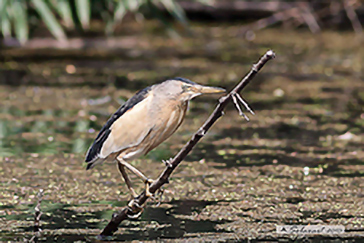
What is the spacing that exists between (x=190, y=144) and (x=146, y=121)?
0.20 meters

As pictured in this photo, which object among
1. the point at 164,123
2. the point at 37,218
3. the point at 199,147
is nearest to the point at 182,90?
the point at 164,123

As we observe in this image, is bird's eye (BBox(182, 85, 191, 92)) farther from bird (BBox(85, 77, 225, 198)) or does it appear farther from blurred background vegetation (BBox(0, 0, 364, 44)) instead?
blurred background vegetation (BBox(0, 0, 364, 44))

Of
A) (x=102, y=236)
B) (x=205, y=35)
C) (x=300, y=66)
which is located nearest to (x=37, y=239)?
(x=102, y=236)

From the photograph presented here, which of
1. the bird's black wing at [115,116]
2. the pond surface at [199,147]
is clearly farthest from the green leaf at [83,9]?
the bird's black wing at [115,116]

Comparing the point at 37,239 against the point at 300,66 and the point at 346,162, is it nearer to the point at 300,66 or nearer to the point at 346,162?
the point at 346,162

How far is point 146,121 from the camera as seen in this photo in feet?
9.20

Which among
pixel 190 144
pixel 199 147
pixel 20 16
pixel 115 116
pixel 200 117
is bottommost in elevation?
pixel 190 144

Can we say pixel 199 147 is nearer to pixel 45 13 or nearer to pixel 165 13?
pixel 45 13

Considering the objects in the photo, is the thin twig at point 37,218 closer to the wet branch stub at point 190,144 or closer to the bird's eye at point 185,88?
the wet branch stub at point 190,144

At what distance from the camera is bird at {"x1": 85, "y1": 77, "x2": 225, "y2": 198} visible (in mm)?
2754

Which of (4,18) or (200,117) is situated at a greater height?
(4,18)

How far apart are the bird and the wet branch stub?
0.16 ft

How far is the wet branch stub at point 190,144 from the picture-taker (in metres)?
2.60

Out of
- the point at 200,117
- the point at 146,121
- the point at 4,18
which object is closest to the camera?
the point at 146,121
